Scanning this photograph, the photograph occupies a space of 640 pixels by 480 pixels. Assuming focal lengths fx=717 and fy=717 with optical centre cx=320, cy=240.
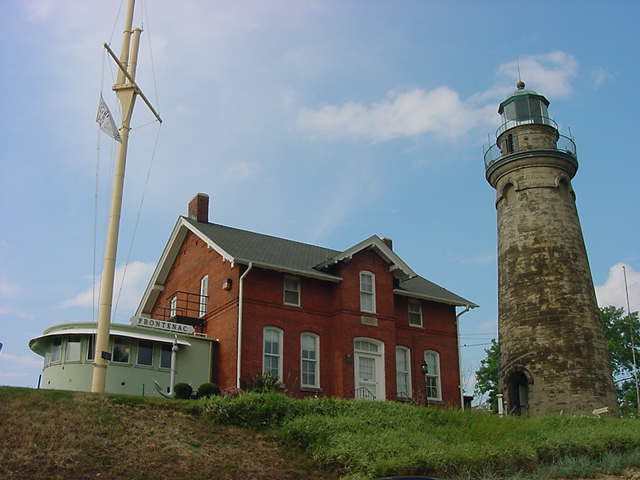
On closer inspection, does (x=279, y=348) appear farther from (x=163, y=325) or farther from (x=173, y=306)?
(x=173, y=306)

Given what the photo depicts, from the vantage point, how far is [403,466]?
1522cm

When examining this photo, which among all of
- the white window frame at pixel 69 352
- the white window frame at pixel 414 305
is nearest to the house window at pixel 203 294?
the white window frame at pixel 69 352

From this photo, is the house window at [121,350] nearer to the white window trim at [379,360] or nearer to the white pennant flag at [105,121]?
the white pennant flag at [105,121]

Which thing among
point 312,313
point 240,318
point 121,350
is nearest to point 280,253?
point 312,313

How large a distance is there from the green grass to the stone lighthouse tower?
7890mm

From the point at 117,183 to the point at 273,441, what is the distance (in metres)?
8.83

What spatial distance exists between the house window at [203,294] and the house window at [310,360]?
4378mm

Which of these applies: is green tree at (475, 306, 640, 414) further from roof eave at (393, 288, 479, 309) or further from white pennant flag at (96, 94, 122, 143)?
white pennant flag at (96, 94, 122, 143)

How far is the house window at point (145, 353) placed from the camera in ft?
82.4

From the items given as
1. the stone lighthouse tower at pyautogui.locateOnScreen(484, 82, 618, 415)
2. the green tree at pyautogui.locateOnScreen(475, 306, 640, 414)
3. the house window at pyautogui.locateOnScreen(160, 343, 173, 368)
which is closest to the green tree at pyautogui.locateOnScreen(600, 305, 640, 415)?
the green tree at pyautogui.locateOnScreen(475, 306, 640, 414)

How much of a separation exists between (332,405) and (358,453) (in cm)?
405

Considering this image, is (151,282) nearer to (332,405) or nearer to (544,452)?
(332,405)

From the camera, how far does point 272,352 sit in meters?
26.8

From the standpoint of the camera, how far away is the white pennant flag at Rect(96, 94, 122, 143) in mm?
20844
